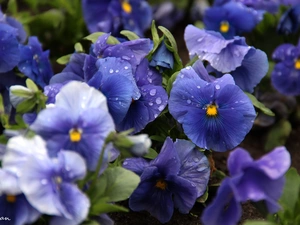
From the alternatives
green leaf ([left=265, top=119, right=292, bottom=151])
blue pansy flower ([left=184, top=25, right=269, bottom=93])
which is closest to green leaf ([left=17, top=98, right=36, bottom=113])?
blue pansy flower ([left=184, top=25, right=269, bottom=93])

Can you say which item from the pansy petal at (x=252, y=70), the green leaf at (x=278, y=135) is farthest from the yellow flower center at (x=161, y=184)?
the green leaf at (x=278, y=135)

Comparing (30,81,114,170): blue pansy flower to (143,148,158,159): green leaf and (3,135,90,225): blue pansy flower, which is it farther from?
(143,148,158,159): green leaf

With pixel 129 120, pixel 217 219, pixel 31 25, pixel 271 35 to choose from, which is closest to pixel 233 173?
pixel 217 219

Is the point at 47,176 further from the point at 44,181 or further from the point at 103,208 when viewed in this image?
the point at 103,208

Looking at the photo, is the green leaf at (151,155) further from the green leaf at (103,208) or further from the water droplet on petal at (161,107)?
the green leaf at (103,208)

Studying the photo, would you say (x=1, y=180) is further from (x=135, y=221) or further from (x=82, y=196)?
(x=135, y=221)
